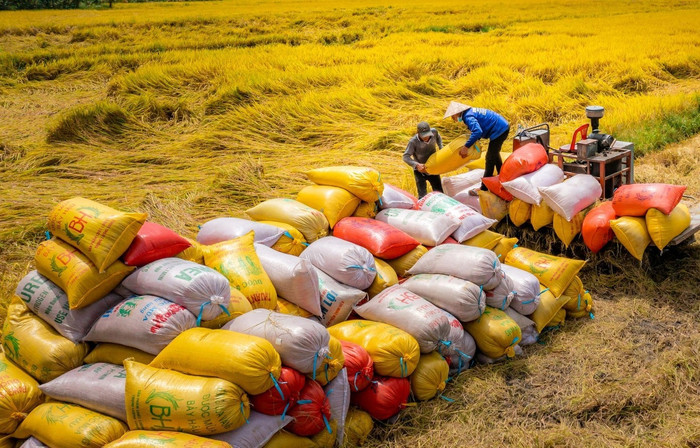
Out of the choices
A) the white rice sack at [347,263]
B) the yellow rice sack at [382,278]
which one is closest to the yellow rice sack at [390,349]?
the white rice sack at [347,263]

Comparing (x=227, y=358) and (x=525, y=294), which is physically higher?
(x=227, y=358)

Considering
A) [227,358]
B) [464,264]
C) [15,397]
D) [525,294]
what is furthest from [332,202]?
[15,397]

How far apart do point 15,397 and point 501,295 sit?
2.67 m

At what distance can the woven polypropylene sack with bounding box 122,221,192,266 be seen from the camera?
10.6 feet

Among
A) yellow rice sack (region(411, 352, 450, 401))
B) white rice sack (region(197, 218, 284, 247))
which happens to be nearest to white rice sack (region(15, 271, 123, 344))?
white rice sack (region(197, 218, 284, 247))

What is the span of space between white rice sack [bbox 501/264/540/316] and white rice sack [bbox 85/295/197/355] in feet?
6.54

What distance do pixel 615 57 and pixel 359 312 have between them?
974 centimetres

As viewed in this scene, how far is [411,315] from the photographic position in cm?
344

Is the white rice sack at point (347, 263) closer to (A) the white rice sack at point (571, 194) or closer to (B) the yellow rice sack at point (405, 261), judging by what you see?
(B) the yellow rice sack at point (405, 261)

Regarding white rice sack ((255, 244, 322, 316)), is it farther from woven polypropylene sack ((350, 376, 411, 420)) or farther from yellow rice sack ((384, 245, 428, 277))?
yellow rice sack ((384, 245, 428, 277))

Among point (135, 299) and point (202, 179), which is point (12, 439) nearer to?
point (135, 299)

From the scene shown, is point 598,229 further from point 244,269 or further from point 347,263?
point 244,269

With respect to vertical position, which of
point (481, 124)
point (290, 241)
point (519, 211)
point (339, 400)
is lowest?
point (519, 211)

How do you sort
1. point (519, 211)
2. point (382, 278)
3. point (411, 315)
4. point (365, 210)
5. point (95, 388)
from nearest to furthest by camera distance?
1. point (95, 388)
2. point (411, 315)
3. point (382, 278)
4. point (365, 210)
5. point (519, 211)
